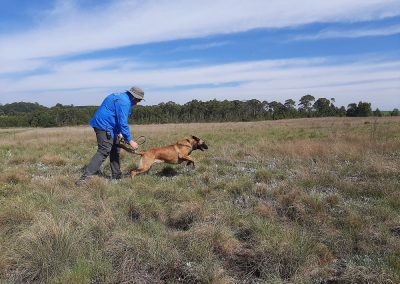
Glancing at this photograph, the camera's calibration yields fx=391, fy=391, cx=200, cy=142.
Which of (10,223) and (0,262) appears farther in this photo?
(10,223)

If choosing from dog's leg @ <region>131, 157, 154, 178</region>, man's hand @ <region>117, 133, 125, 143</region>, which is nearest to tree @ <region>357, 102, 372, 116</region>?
dog's leg @ <region>131, 157, 154, 178</region>

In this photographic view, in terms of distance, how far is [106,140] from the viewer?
320 inches

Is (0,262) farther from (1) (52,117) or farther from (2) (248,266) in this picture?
(1) (52,117)

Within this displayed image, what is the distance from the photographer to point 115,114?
321 inches

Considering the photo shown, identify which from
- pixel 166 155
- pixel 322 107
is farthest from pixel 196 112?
pixel 166 155

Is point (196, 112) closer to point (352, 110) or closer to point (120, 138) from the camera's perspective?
point (352, 110)

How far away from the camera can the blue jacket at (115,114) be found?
7992 millimetres

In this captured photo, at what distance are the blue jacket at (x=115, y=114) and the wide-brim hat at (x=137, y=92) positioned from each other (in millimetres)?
123

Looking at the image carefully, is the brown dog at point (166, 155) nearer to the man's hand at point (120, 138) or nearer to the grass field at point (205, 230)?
the man's hand at point (120, 138)

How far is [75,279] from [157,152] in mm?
5664

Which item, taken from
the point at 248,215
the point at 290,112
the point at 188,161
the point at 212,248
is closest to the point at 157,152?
the point at 188,161

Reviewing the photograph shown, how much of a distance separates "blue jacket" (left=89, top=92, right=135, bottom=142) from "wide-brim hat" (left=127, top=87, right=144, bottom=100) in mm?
123

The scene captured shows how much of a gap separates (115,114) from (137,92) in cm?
65

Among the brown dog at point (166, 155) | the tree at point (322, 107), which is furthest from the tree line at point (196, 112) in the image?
the brown dog at point (166, 155)
